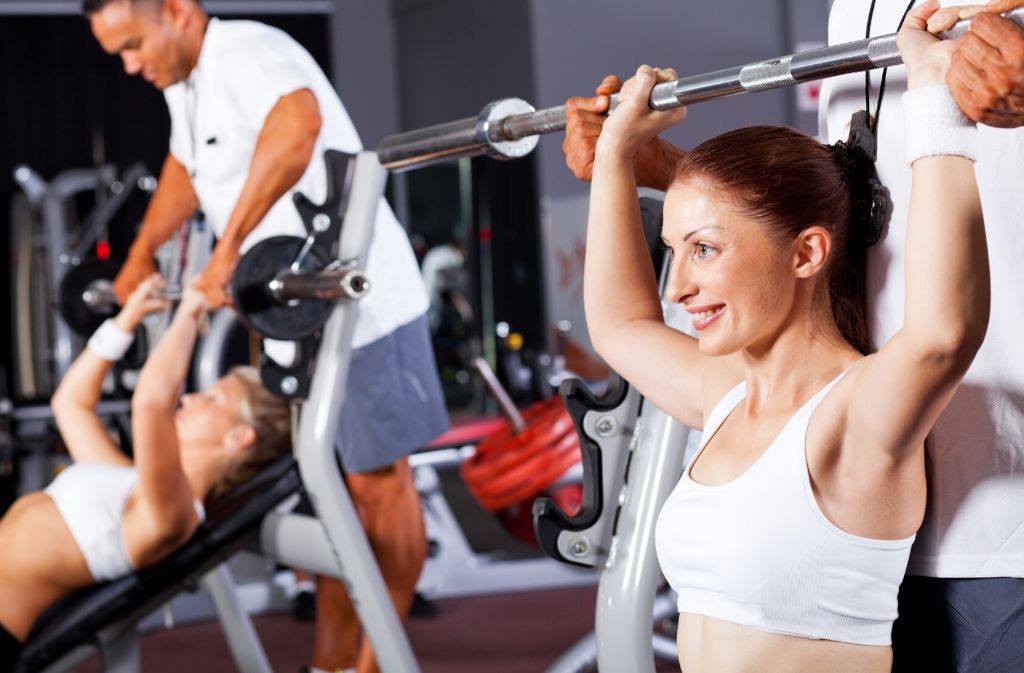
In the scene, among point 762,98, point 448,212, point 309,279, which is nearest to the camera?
point 309,279

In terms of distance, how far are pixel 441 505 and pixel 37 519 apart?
198cm

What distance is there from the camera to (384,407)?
247cm

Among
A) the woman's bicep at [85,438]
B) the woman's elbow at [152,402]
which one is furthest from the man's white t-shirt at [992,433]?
the woman's bicep at [85,438]

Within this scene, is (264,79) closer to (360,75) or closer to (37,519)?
(37,519)

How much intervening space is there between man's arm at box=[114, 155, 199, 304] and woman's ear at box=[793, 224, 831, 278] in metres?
2.32

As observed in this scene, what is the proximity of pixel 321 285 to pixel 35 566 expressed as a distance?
3.01ft

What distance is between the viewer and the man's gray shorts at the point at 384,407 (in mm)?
2457

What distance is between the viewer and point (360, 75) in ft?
28.5

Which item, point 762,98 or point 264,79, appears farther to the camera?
point 762,98

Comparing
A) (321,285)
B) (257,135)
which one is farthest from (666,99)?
(257,135)

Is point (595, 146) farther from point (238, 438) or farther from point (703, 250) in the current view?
point (238, 438)

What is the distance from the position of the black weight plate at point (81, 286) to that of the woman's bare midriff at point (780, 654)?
8.48 feet

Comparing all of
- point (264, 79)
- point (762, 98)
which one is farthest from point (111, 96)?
point (264, 79)

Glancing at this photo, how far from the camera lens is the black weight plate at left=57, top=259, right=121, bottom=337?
130 inches
